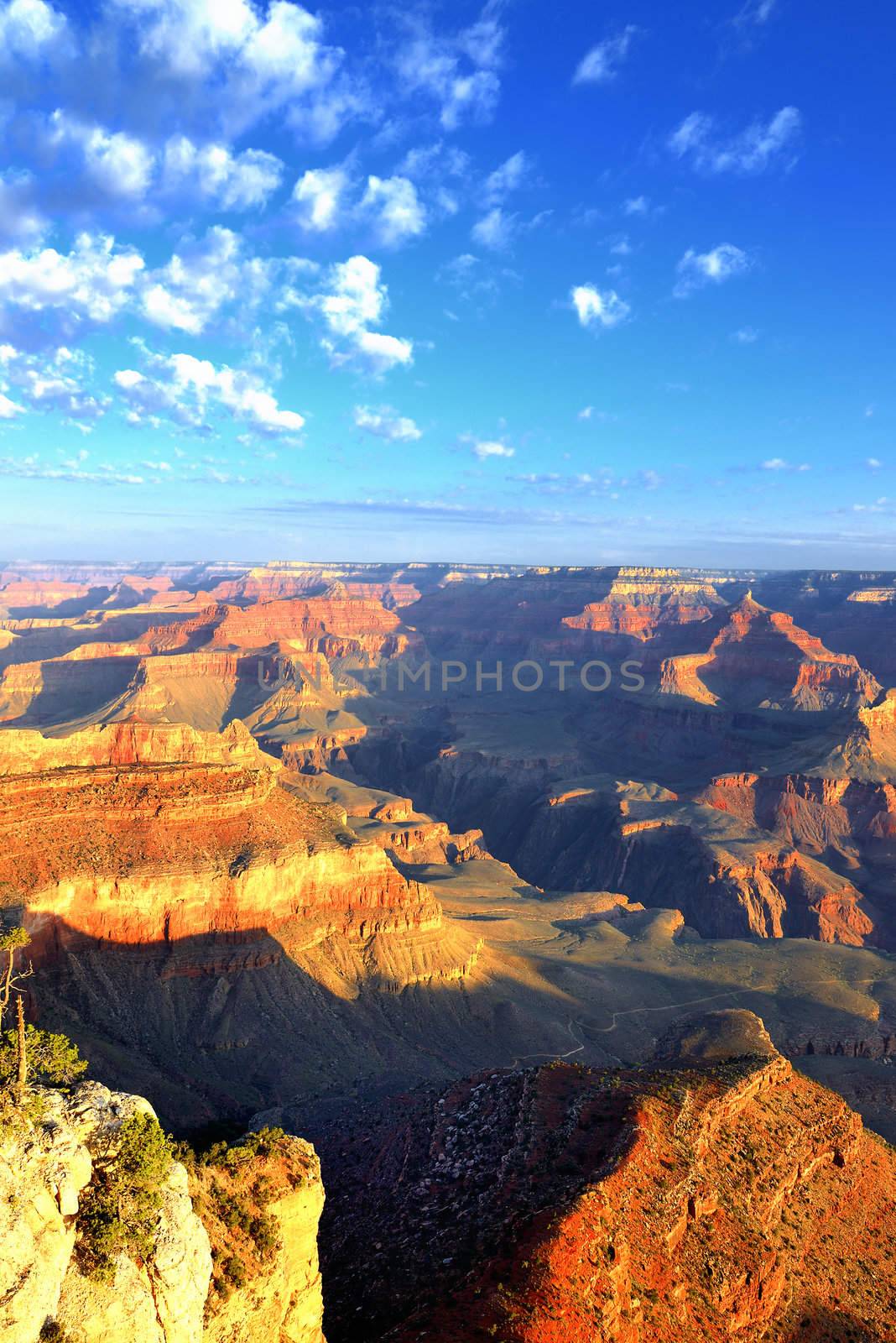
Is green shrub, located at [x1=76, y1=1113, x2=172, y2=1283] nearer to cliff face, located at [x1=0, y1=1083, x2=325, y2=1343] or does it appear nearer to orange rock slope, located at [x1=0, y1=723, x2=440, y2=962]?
cliff face, located at [x1=0, y1=1083, x2=325, y2=1343]

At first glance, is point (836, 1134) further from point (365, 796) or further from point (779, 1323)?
point (365, 796)

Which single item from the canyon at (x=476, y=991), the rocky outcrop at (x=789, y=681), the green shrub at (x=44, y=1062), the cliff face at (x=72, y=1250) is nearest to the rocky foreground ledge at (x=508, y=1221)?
the cliff face at (x=72, y=1250)

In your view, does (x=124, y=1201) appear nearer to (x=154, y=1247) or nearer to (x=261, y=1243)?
(x=154, y=1247)

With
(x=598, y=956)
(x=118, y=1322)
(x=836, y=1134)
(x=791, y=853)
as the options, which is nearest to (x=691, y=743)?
(x=791, y=853)

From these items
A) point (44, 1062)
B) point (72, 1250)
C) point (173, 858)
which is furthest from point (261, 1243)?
point (173, 858)

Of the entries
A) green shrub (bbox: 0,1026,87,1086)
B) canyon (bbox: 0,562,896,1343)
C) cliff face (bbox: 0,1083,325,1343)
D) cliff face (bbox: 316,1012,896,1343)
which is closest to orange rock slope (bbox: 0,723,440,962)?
canyon (bbox: 0,562,896,1343)

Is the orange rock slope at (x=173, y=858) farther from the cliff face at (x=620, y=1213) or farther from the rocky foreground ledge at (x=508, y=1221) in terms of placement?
the cliff face at (x=620, y=1213)
